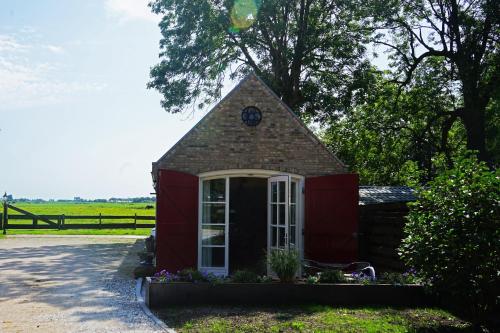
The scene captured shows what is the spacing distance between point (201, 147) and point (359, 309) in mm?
5477

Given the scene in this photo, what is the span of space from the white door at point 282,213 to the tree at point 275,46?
1179 cm

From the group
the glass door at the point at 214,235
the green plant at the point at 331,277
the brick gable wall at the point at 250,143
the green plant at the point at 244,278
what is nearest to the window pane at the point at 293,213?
the brick gable wall at the point at 250,143

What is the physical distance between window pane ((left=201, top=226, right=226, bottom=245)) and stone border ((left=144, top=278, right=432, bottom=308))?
129 inches

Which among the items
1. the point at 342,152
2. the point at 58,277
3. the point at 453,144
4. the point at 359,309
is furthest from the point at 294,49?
the point at 359,309

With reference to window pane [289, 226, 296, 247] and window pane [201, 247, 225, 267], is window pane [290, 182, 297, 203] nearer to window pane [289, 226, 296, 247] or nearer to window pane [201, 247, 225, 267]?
window pane [289, 226, 296, 247]

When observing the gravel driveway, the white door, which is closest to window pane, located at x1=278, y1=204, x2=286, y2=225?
the white door

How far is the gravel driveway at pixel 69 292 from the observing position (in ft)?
25.8

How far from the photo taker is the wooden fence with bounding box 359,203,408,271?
41.6ft

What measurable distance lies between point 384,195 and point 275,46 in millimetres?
10326

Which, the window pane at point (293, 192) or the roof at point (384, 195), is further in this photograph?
the roof at point (384, 195)

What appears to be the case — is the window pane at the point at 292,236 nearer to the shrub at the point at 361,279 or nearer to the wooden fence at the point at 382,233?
the wooden fence at the point at 382,233

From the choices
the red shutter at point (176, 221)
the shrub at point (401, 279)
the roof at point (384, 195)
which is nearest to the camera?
the shrub at point (401, 279)

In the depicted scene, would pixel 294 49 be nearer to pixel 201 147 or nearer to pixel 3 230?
pixel 201 147

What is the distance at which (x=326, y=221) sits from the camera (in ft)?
41.5
